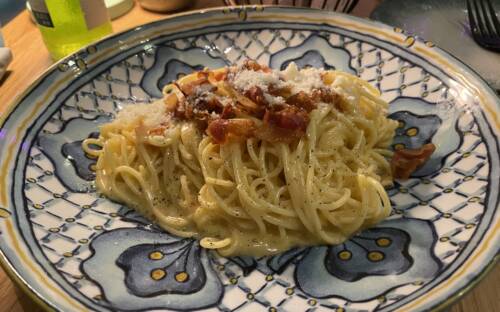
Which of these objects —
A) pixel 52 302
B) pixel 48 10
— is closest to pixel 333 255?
pixel 52 302

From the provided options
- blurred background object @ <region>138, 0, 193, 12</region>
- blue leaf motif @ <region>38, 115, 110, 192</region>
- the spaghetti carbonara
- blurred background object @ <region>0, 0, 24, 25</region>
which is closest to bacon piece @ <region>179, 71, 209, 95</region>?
the spaghetti carbonara

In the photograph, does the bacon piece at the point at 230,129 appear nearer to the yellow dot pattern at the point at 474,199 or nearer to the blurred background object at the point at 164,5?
the yellow dot pattern at the point at 474,199

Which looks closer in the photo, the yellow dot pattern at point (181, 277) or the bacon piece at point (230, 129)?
the yellow dot pattern at point (181, 277)

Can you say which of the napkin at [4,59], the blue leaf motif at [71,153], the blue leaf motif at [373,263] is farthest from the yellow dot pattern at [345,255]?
the napkin at [4,59]

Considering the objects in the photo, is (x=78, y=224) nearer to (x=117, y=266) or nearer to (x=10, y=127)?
(x=117, y=266)

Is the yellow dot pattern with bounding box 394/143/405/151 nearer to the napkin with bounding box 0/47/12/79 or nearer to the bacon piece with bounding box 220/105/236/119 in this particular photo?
the bacon piece with bounding box 220/105/236/119

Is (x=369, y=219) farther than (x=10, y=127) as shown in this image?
No
